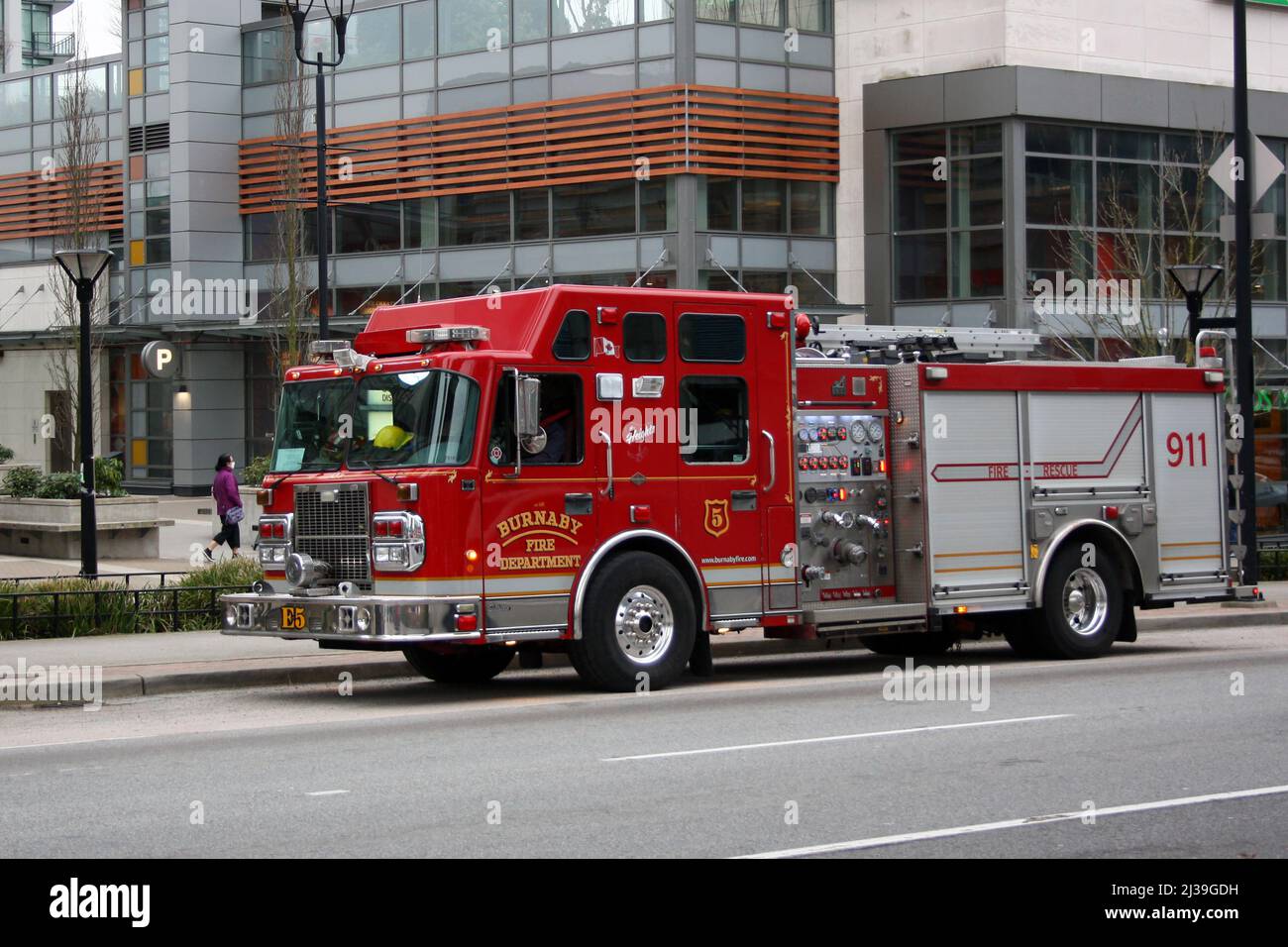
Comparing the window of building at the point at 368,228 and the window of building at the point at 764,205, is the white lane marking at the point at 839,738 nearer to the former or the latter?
the window of building at the point at 764,205

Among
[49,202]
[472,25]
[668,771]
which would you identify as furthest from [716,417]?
[49,202]

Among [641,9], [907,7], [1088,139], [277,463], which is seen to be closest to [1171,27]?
[1088,139]

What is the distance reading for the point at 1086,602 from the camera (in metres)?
16.5

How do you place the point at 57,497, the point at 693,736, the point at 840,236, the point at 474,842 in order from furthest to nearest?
1. the point at 840,236
2. the point at 57,497
3. the point at 693,736
4. the point at 474,842

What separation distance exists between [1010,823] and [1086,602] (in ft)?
28.2

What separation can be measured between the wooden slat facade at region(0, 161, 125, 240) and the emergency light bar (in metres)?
36.4

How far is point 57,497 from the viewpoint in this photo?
28.0 m

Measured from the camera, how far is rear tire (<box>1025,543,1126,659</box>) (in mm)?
16094

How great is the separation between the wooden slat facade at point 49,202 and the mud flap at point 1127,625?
36671 mm

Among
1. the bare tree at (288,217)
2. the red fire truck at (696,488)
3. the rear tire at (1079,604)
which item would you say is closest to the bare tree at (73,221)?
the bare tree at (288,217)

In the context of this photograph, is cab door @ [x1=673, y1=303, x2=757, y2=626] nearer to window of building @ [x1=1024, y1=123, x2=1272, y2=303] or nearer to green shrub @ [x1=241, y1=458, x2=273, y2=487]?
green shrub @ [x1=241, y1=458, x2=273, y2=487]

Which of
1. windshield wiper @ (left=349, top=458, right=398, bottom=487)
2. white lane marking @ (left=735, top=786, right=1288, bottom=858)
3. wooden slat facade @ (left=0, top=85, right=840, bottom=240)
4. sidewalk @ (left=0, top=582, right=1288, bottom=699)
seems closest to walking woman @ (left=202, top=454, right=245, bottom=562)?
sidewalk @ (left=0, top=582, right=1288, bottom=699)

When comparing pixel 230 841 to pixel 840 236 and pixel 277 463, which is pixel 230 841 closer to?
pixel 277 463
